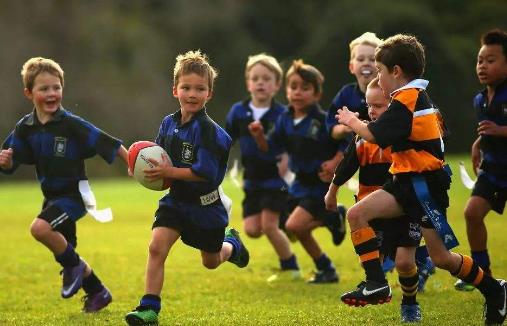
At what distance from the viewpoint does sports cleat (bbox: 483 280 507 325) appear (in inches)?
218

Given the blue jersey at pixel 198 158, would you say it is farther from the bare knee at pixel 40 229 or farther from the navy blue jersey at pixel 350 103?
the navy blue jersey at pixel 350 103

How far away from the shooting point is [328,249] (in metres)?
11.2

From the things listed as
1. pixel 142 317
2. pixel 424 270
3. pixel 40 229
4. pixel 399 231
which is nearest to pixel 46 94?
pixel 40 229

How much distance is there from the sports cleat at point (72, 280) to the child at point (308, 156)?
7.26ft

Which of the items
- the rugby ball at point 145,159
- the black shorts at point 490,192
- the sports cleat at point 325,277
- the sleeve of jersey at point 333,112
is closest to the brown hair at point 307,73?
the sleeve of jersey at point 333,112

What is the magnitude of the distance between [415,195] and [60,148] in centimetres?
275

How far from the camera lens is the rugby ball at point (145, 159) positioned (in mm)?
A: 5867

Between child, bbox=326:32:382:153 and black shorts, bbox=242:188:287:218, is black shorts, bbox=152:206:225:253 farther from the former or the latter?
black shorts, bbox=242:188:287:218

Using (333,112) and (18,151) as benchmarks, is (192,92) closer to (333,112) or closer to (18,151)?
(18,151)

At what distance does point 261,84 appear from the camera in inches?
356

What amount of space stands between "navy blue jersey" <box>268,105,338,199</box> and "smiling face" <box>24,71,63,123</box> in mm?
2476

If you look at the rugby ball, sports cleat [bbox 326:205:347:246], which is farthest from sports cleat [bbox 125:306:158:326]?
sports cleat [bbox 326:205:347:246]

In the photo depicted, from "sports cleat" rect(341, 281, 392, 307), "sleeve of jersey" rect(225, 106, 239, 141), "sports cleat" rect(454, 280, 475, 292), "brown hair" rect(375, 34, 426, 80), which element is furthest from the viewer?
"sleeve of jersey" rect(225, 106, 239, 141)

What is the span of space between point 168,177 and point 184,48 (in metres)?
34.3
